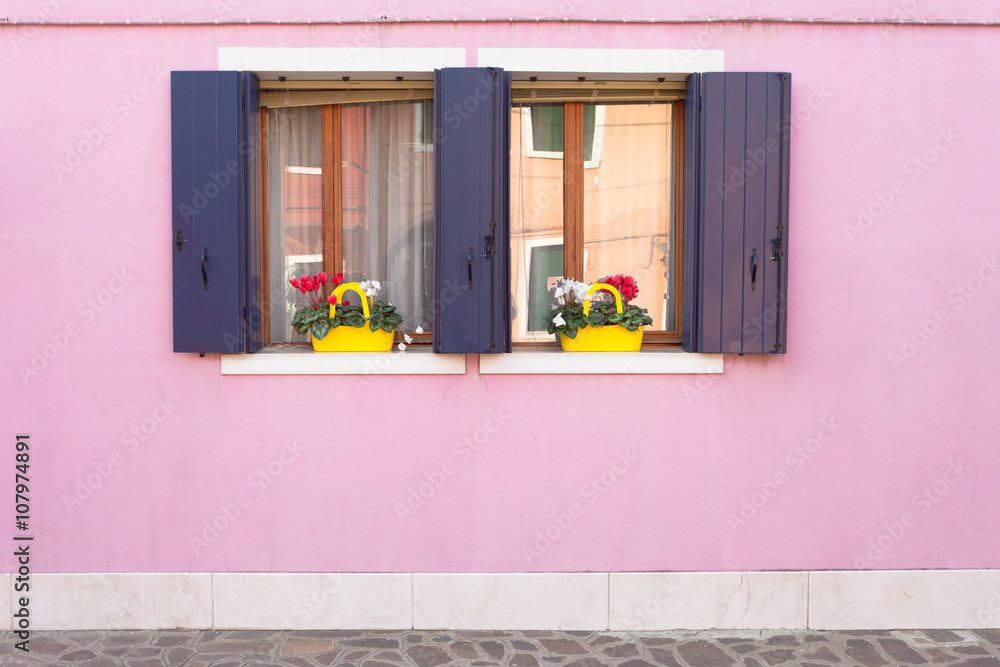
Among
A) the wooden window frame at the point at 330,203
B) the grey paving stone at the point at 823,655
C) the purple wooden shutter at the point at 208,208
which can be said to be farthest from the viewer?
the wooden window frame at the point at 330,203

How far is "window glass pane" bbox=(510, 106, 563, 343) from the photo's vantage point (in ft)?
14.5

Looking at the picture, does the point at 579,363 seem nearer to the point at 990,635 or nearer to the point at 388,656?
the point at 388,656

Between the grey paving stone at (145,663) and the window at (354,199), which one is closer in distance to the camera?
the grey paving stone at (145,663)

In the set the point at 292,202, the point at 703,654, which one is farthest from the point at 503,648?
the point at 292,202

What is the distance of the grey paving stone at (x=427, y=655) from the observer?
3878mm

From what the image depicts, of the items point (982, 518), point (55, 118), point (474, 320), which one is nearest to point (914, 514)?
point (982, 518)

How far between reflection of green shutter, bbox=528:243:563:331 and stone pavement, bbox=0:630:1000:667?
1.65m

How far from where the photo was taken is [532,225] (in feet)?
14.6

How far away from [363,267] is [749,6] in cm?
242

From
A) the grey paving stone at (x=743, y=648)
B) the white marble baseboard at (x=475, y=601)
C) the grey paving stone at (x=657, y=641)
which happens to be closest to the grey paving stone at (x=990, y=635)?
the white marble baseboard at (x=475, y=601)

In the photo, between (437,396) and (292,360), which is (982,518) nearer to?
(437,396)

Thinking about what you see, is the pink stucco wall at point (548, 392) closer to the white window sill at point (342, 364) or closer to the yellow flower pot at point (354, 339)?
the white window sill at point (342, 364)

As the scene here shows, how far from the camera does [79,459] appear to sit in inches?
166

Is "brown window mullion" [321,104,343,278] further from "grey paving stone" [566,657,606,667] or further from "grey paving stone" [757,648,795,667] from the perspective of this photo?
"grey paving stone" [757,648,795,667]
